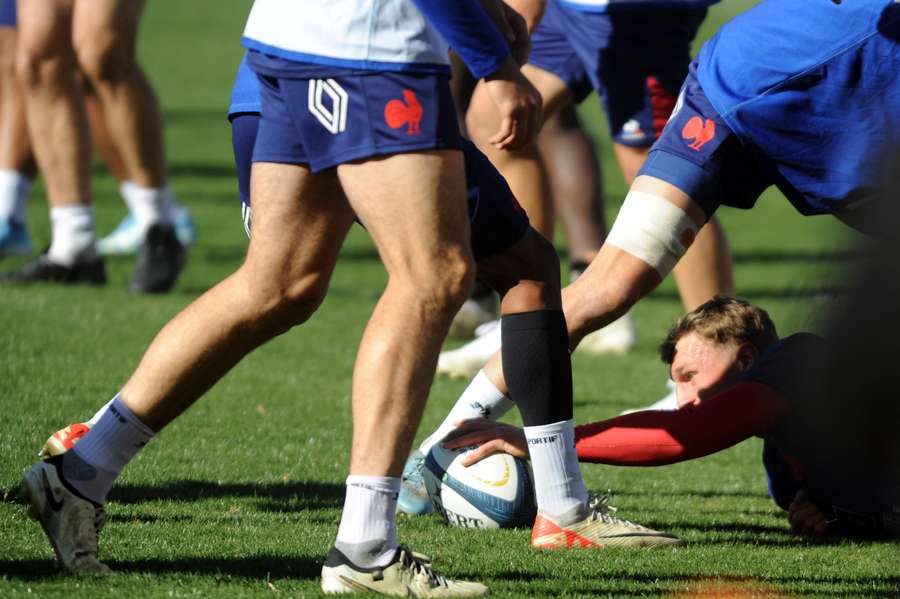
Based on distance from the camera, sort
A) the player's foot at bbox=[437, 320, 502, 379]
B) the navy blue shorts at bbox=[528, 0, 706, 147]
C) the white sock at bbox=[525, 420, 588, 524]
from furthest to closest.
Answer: the player's foot at bbox=[437, 320, 502, 379] → the navy blue shorts at bbox=[528, 0, 706, 147] → the white sock at bbox=[525, 420, 588, 524]

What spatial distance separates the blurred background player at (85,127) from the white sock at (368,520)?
15.9 feet

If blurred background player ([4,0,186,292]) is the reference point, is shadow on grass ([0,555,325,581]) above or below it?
above

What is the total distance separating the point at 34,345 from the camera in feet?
21.1

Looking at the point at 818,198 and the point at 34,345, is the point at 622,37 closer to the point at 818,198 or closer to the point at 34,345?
the point at 818,198

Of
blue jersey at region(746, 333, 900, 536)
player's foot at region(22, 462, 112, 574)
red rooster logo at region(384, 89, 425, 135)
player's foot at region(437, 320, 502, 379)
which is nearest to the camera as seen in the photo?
red rooster logo at region(384, 89, 425, 135)

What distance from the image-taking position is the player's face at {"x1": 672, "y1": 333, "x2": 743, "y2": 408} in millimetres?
4188

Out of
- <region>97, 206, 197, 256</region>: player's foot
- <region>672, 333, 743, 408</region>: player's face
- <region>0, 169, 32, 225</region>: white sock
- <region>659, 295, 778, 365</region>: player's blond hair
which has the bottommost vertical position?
<region>97, 206, 197, 256</region>: player's foot

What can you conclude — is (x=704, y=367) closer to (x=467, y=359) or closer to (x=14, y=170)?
(x=467, y=359)

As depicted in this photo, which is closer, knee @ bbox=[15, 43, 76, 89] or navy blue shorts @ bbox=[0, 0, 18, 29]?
knee @ bbox=[15, 43, 76, 89]

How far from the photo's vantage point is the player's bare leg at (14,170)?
8.61 meters

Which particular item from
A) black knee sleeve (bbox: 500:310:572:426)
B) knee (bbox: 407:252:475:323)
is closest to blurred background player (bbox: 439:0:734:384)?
black knee sleeve (bbox: 500:310:572:426)

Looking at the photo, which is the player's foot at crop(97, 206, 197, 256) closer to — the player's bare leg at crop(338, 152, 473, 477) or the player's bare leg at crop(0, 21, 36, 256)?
the player's bare leg at crop(0, 21, 36, 256)

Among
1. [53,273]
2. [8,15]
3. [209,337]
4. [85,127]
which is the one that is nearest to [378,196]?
[209,337]

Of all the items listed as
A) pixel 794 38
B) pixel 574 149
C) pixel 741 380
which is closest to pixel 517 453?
pixel 741 380
